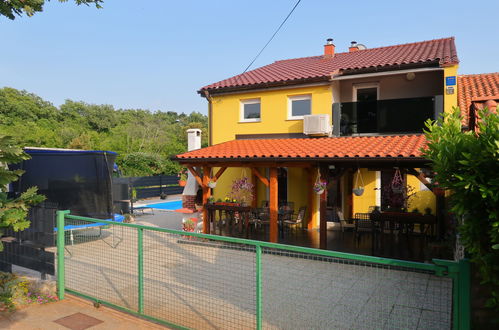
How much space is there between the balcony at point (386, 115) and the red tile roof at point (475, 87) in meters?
0.95

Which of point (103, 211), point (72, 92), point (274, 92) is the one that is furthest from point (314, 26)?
point (72, 92)

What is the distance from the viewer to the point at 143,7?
10.5 m

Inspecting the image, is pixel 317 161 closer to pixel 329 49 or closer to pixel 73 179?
pixel 73 179

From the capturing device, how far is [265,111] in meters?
12.8

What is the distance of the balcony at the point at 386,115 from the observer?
33.6 ft

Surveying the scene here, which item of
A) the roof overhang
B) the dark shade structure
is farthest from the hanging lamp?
the dark shade structure

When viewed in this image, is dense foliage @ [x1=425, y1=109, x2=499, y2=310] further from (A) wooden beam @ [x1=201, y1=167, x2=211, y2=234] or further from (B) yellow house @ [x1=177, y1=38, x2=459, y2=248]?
(A) wooden beam @ [x1=201, y1=167, x2=211, y2=234]

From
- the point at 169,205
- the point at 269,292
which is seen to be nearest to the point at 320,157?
the point at 269,292

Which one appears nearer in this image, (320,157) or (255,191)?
(320,157)

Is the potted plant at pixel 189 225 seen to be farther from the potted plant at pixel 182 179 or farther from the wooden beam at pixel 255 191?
the potted plant at pixel 182 179

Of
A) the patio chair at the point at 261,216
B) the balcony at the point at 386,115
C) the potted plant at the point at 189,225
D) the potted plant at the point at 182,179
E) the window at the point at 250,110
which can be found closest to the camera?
the balcony at the point at 386,115

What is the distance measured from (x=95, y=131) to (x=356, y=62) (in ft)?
119

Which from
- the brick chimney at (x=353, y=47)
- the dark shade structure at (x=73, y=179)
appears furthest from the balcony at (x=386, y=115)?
the dark shade structure at (x=73, y=179)

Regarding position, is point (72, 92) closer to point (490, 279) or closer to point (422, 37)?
point (422, 37)
